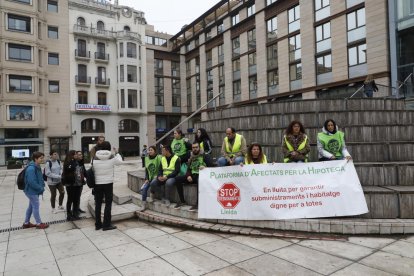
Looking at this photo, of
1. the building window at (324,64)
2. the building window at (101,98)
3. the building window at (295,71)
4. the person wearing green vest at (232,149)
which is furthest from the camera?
the building window at (101,98)

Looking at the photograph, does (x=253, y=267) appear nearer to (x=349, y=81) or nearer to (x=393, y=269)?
(x=393, y=269)

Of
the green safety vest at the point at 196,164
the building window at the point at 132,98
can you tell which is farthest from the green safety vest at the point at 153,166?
the building window at the point at 132,98

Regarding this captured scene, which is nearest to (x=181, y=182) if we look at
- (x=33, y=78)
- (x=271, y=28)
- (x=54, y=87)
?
(x=271, y=28)

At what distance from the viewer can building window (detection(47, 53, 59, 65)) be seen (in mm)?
36312

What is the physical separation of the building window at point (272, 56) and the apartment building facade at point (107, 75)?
20221 millimetres

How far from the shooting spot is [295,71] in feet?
93.1

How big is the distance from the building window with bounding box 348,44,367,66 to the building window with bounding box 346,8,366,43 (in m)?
0.73

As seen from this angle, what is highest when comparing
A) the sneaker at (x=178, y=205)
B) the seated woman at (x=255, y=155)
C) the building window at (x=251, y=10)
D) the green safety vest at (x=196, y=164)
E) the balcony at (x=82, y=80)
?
the building window at (x=251, y=10)

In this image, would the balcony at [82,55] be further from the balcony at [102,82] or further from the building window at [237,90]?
the building window at [237,90]

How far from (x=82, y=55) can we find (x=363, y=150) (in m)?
39.5

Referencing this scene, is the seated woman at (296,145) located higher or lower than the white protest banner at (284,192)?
higher

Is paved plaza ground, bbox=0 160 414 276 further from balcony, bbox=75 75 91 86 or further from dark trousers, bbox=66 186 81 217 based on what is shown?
balcony, bbox=75 75 91 86

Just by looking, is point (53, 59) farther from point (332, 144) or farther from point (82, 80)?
point (332, 144)

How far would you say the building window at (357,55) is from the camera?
22.4 meters
